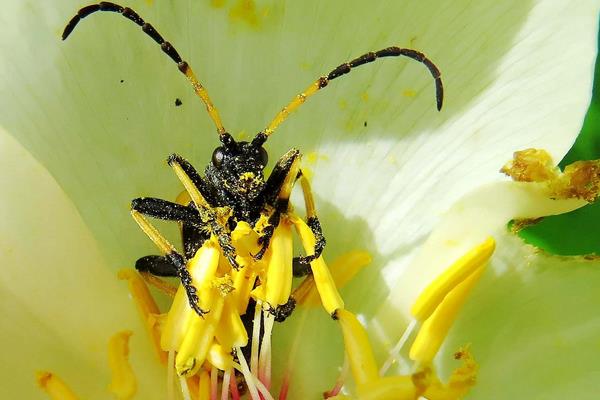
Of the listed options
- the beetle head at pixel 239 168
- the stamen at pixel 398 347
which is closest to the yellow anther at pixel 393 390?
the stamen at pixel 398 347

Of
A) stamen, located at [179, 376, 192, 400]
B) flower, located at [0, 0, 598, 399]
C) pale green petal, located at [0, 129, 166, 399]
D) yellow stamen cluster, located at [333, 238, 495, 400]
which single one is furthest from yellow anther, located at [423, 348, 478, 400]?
pale green petal, located at [0, 129, 166, 399]

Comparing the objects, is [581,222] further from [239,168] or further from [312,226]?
[239,168]

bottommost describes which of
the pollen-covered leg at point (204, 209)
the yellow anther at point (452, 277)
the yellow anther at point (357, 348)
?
the yellow anther at point (357, 348)

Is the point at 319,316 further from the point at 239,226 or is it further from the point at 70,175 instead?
the point at 70,175

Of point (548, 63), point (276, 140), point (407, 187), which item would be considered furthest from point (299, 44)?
point (548, 63)

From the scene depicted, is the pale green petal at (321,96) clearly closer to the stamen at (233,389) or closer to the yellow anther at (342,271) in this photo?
the yellow anther at (342,271)

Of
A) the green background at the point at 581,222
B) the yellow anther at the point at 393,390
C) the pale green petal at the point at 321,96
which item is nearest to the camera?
the yellow anther at the point at 393,390

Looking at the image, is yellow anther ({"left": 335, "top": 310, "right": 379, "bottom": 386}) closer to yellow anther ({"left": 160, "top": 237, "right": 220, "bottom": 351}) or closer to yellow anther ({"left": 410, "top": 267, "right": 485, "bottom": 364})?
yellow anther ({"left": 410, "top": 267, "right": 485, "bottom": 364})
